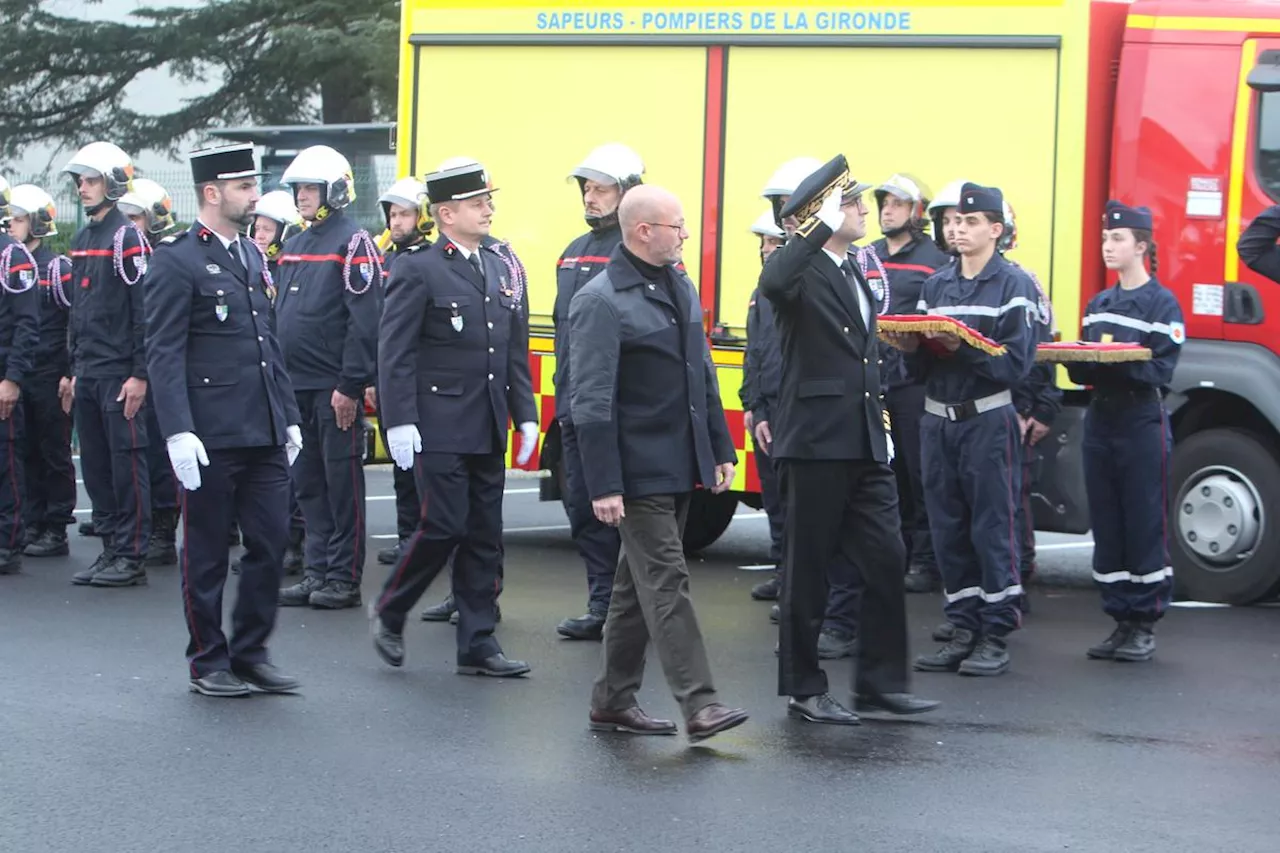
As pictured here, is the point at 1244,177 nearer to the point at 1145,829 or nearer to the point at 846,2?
the point at 846,2

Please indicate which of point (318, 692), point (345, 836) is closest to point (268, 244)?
point (318, 692)

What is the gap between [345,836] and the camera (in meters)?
5.78

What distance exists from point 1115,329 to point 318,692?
356cm

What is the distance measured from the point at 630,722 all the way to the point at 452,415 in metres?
1.61

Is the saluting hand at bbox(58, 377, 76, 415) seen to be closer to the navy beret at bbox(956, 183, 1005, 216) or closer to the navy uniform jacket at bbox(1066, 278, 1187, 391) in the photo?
the navy beret at bbox(956, 183, 1005, 216)

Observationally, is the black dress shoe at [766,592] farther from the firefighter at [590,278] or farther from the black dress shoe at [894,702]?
the black dress shoe at [894,702]

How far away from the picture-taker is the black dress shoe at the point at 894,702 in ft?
23.9

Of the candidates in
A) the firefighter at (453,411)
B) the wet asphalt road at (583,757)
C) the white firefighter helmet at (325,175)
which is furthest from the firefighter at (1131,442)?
the white firefighter helmet at (325,175)

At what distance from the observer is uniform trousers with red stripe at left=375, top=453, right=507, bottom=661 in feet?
26.3

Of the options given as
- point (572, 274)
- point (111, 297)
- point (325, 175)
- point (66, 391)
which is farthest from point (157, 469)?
point (572, 274)

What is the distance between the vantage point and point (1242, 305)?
32.3 ft

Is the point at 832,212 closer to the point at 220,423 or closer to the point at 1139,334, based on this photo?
the point at 1139,334

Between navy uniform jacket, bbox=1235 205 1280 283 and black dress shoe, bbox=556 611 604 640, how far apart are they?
3.14 meters

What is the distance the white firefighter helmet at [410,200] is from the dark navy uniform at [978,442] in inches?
126
